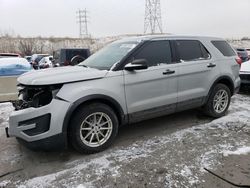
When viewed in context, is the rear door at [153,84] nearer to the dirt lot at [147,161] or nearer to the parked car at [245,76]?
the dirt lot at [147,161]

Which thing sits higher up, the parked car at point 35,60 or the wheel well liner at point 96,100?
the parked car at point 35,60

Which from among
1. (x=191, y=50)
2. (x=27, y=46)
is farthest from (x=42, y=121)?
(x=27, y=46)

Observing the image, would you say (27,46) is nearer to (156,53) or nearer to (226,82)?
(226,82)

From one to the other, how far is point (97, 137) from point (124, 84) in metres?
0.93

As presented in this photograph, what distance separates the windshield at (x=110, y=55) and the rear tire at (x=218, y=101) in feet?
6.87

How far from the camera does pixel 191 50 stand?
4887 mm

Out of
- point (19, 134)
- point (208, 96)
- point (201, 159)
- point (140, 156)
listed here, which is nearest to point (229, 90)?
point (208, 96)

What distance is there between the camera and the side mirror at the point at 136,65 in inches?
152

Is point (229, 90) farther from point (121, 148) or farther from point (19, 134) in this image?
point (19, 134)

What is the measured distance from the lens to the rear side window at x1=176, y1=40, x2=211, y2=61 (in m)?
4.74

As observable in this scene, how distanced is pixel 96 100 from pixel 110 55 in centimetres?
107

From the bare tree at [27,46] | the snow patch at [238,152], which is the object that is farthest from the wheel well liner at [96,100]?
the bare tree at [27,46]

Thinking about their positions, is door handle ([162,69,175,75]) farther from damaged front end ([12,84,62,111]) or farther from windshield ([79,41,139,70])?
damaged front end ([12,84,62,111])

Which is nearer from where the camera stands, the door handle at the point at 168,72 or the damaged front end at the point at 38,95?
the damaged front end at the point at 38,95
